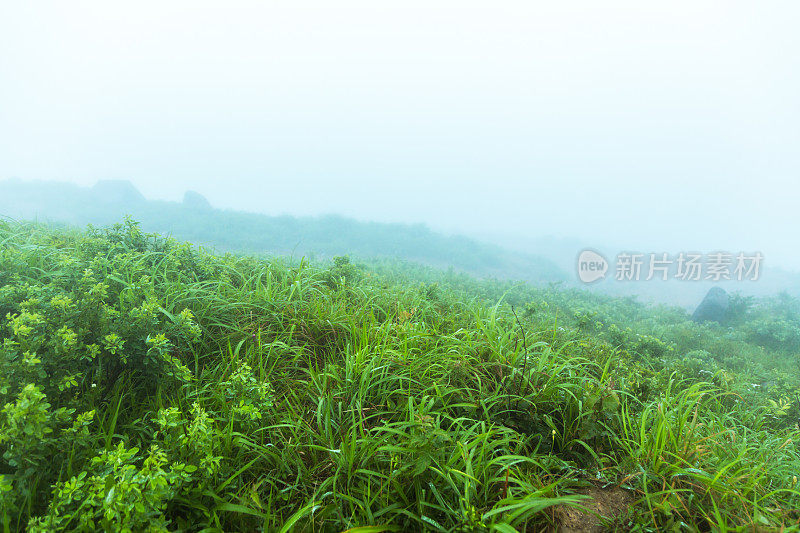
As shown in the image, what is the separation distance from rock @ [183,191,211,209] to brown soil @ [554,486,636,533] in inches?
1205

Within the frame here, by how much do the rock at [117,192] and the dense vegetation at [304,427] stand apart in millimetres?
33116

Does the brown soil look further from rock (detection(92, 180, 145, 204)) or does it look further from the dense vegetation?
rock (detection(92, 180, 145, 204))

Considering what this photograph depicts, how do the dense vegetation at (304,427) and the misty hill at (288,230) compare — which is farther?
the misty hill at (288,230)

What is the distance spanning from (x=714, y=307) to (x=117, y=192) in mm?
40341

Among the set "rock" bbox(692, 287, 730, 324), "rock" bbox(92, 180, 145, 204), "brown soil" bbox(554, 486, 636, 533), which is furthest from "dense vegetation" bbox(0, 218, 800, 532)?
"rock" bbox(92, 180, 145, 204)

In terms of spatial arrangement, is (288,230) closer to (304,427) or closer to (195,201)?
(195,201)

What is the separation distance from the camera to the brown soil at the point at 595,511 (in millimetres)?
1689

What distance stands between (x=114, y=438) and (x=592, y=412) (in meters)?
2.92

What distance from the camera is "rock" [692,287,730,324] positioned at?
11820 millimetres

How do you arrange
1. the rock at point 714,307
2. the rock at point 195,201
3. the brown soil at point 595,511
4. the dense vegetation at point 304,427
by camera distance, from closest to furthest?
the dense vegetation at point 304,427 < the brown soil at point 595,511 < the rock at point 714,307 < the rock at point 195,201

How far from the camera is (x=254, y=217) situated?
23469 millimetres

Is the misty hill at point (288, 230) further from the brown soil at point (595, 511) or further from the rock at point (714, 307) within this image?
the brown soil at point (595, 511)

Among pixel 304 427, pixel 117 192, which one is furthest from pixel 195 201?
pixel 304 427

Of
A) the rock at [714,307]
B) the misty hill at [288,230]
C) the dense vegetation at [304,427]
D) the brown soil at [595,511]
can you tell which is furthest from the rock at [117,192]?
the rock at [714,307]
